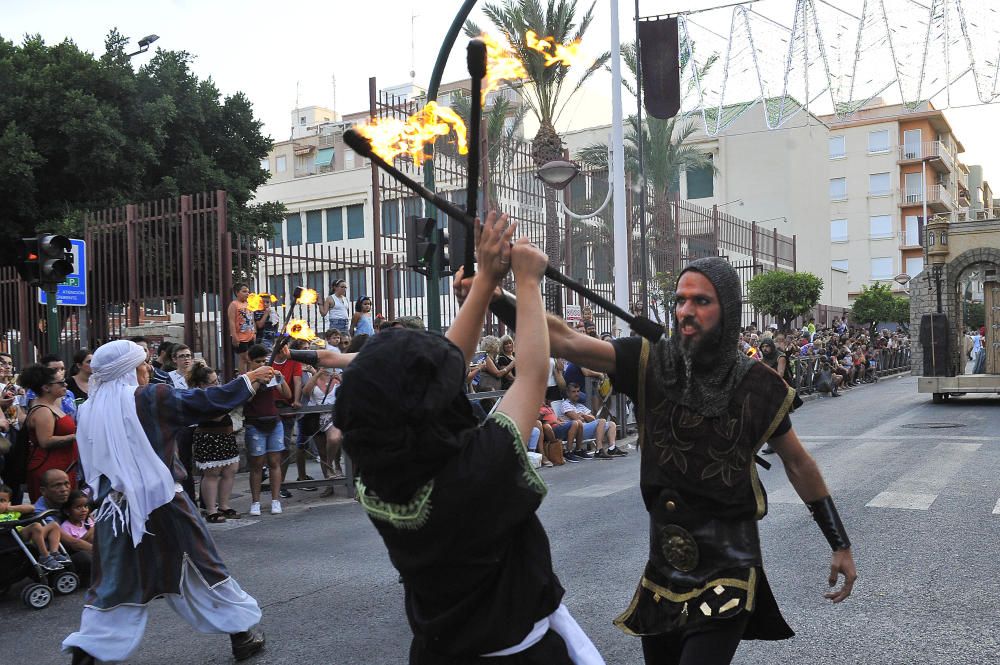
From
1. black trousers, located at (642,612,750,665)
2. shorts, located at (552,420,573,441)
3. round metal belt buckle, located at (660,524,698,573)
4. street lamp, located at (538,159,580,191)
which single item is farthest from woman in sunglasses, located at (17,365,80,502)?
street lamp, located at (538,159,580,191)

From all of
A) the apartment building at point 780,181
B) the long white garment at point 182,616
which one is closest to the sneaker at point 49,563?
the long white garment at point 182,616

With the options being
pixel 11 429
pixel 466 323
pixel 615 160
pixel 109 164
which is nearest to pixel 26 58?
pixel 109 164

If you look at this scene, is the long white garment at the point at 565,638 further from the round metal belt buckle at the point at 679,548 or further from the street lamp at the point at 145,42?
the street lamp at the point at 145,42

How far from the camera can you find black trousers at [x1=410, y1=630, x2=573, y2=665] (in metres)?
2.12

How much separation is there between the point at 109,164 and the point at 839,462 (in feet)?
54.3

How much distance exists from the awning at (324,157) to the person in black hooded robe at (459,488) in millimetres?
54765

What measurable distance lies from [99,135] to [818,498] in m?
20.5

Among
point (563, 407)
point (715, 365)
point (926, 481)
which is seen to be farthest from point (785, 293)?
point (715, 365)

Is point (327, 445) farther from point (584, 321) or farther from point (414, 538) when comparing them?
point (414, 538)

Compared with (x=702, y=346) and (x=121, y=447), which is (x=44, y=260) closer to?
(x=121, y=447)

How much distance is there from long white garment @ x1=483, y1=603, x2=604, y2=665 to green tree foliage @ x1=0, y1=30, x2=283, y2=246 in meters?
18.1

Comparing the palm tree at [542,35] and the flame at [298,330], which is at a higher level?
the palm tree at [542,35]

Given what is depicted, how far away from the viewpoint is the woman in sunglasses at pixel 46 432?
748 cm

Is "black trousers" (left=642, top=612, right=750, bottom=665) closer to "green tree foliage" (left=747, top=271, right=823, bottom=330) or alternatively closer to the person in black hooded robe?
the person in black hooded robe
